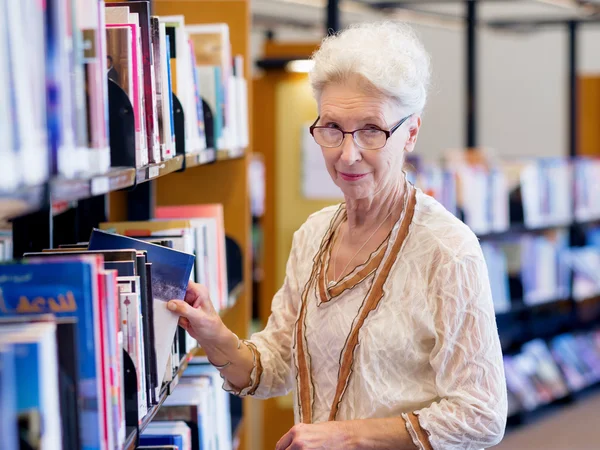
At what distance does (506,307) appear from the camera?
5781 mm

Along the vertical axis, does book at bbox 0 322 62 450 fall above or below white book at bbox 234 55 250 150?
below

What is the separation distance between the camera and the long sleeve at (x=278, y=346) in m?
2.01

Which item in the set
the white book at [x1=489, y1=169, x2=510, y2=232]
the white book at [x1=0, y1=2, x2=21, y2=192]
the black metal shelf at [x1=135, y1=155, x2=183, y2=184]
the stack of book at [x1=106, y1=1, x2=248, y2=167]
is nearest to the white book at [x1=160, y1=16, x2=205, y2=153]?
the stack of book at [x1=106, y1=1, x2=248, y2=167]

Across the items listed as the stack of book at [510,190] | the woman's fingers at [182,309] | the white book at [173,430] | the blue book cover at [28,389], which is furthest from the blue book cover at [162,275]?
the stack of book at [510,190]

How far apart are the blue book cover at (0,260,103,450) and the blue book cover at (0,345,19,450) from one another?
6.3 inches

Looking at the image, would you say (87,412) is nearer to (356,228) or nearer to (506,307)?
(356,228)

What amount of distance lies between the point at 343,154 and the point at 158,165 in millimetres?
392

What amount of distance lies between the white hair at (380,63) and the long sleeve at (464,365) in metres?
0.36

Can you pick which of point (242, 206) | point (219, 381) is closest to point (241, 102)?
point (242, 206)

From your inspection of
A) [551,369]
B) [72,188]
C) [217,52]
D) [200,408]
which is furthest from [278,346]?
[551,369]

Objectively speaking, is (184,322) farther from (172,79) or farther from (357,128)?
(172,79)

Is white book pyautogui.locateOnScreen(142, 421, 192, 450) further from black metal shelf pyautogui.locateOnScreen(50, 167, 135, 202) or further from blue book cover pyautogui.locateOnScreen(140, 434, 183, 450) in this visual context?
black metal shelf pyautogui.locateOnScreen(50, 167, 135, 202)

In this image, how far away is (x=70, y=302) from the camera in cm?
125

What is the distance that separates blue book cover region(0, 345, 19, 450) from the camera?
3.43ft
